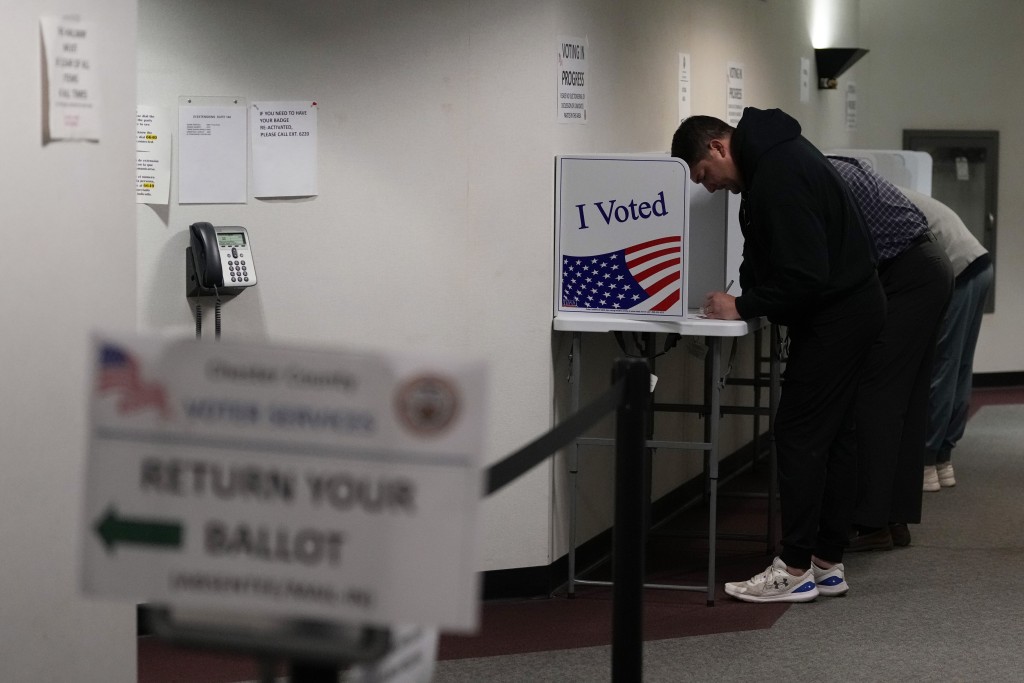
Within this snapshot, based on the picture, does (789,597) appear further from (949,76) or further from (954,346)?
(949,76)

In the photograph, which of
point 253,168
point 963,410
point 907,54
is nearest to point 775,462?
point 963,410

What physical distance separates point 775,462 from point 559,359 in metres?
1.07

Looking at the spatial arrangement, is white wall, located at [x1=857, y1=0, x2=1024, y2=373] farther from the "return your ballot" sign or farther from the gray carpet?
the "return your ballot" sign

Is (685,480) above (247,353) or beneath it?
beneath

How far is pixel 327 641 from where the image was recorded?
4.15 ft

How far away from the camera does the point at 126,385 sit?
1.30m

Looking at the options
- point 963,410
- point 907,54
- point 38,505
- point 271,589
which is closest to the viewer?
point 271,589

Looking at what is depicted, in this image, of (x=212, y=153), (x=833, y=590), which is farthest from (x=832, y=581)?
(x=212, y=153)

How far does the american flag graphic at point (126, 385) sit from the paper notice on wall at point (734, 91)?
508 centimetres

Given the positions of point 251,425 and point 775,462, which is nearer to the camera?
point 251,425

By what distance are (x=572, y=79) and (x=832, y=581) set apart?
1.80 meters

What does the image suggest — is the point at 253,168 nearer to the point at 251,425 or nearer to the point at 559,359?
the point at 559,359

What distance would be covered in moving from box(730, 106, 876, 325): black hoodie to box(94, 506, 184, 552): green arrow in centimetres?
271

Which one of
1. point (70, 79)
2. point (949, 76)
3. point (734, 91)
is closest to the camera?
point (70, 79)
